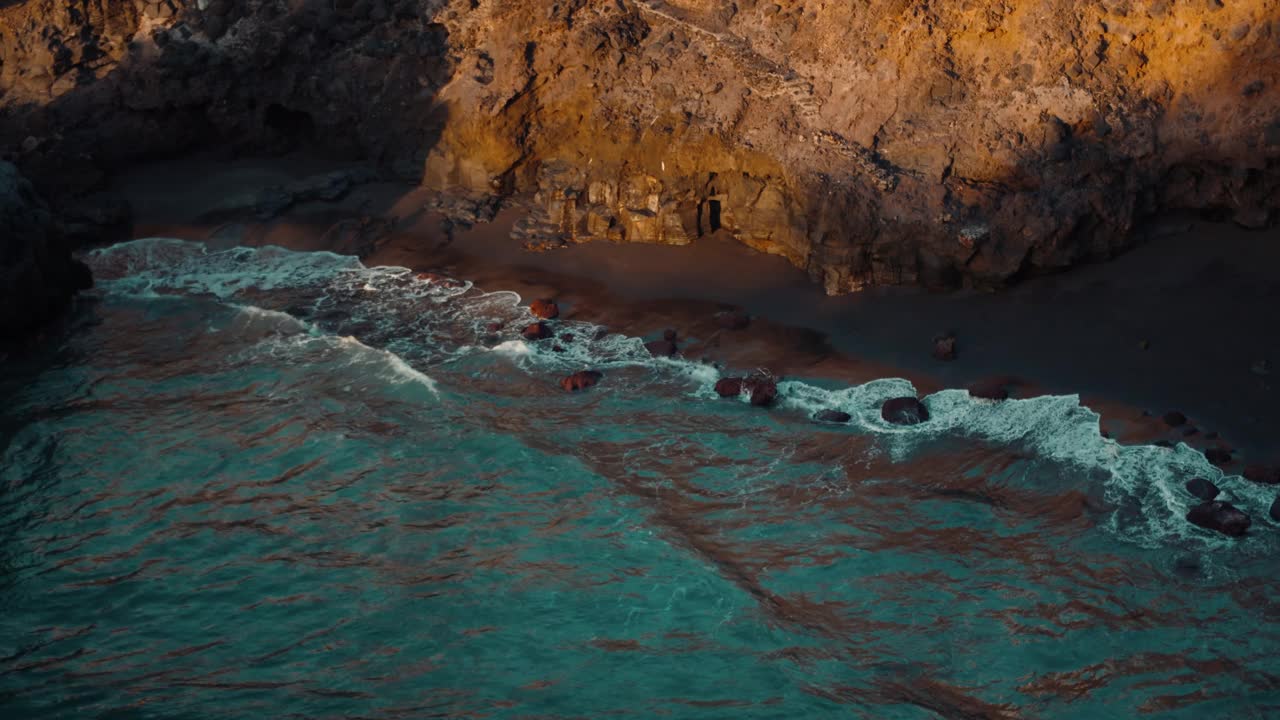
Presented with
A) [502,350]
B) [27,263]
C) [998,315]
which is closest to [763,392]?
[998,315]

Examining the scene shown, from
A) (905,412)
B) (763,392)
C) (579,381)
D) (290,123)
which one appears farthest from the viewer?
(290,123)

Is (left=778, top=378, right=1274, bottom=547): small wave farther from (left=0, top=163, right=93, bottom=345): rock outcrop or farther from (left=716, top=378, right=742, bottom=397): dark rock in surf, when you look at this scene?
(left=0, top=163, right=93, bottom=345): rock outcrop

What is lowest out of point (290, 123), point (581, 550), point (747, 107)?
point (581, 550)

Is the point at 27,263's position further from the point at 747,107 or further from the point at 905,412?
the point at 905,412

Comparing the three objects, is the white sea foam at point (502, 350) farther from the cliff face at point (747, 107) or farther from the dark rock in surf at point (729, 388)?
the cliff face at point (747, 107)

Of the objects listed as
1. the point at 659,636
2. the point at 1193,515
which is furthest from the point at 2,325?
the point at 1193,515

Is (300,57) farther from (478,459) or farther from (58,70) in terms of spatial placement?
(478,459)

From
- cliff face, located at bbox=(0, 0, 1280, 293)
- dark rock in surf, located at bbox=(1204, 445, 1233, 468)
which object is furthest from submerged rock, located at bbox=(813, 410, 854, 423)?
dark rock in surf, located at bbox=(1204, 445, 1233, 468)
